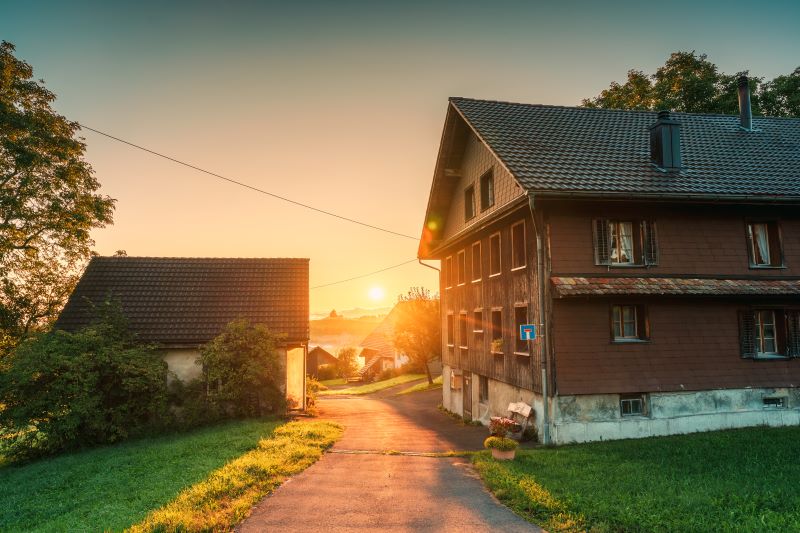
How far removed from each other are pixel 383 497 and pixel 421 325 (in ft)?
92.9

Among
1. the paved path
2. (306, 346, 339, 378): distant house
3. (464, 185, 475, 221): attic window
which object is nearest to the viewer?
the paved path

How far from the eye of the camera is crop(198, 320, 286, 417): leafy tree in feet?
60.7

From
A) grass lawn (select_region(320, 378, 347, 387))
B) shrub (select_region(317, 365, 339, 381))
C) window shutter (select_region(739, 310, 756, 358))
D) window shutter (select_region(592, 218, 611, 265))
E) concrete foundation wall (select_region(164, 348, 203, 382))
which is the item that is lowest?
grass lawn (select_region(320, 378, 347, 387))

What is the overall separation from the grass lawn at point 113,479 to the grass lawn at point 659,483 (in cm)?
620

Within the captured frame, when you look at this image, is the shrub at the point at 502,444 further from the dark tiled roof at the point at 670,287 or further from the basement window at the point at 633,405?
the basement window at the point at 633,405

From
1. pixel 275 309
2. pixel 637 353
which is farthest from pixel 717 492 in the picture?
pixel 275 309

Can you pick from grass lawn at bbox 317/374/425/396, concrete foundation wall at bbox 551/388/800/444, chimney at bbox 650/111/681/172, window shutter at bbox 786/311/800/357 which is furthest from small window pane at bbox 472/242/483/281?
grass lawn at bbox 317/374/425/396

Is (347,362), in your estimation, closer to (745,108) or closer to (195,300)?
(195,300)

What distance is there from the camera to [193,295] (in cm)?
2305

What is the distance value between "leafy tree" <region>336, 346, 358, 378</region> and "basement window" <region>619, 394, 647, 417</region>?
50915 mm

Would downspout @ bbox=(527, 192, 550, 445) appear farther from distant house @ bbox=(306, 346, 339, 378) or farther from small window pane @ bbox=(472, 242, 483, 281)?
distant house @ bbox=(306, 346, 339, 378)

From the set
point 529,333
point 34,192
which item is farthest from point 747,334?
point 34,192

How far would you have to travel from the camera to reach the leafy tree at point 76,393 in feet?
54.0

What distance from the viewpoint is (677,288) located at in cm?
1424
